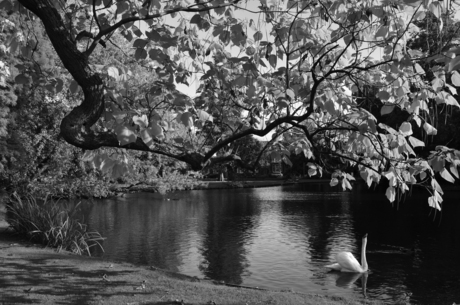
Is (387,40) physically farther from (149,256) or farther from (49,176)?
(49,176)

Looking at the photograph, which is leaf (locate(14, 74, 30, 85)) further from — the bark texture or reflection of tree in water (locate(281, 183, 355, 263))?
reflection of tree in water (locate(281, 183, 355, 263))

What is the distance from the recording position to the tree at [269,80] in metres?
3.73

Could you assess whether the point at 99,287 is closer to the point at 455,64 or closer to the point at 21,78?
the point at 21,78

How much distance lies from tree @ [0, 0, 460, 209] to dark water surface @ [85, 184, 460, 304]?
847cm

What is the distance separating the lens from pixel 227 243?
1927 centimetres

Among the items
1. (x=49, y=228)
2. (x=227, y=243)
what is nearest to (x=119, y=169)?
(x=49, y=228)

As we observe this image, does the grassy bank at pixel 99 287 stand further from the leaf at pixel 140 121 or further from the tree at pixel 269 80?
the leaf at pixel 140 121

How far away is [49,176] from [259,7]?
2845 cm

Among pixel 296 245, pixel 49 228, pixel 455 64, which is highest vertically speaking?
pixel 455 64

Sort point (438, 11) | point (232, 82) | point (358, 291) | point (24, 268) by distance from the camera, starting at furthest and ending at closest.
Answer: point (358, 291) → point (24, 268) → point (232, 82) → point (438, 11)

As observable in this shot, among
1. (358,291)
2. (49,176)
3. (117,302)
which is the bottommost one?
(358,291)

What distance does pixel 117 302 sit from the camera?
7297 millimetres

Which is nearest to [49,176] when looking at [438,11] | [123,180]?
[123,180]

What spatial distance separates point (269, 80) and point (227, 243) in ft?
50.2
